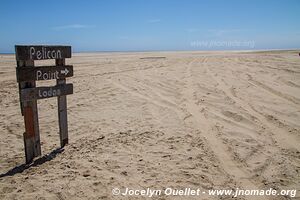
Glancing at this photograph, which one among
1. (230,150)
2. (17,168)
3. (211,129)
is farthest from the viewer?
(211,129)

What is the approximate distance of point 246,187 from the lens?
3.54m

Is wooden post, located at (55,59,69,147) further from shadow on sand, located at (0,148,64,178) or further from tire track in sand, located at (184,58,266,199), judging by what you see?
tire track in sand, located at (184,58,266,199)

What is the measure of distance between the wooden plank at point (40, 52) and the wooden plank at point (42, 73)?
16cm

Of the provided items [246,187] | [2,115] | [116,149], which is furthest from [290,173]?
[2,115]

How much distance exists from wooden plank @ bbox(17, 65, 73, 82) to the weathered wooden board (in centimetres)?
17

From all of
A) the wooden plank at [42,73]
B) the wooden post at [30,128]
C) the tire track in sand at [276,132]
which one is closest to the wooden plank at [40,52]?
the wooden plank at [42,73]

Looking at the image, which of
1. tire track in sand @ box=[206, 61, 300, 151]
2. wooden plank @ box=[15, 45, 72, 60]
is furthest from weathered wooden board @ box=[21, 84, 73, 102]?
tire track in sand @ box=[206, 61, 300, 151]

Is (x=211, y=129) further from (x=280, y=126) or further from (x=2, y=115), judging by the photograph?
(x=2, y=115)

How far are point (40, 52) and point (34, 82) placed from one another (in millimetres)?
465

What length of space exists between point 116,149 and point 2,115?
3798mm

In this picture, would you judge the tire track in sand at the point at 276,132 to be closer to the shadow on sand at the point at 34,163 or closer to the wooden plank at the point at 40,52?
the shadow on sand at the point at 34,163

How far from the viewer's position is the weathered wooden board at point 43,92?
4.08 meters

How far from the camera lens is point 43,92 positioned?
4.32m

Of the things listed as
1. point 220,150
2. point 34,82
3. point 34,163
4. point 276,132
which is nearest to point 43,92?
point 34,82
